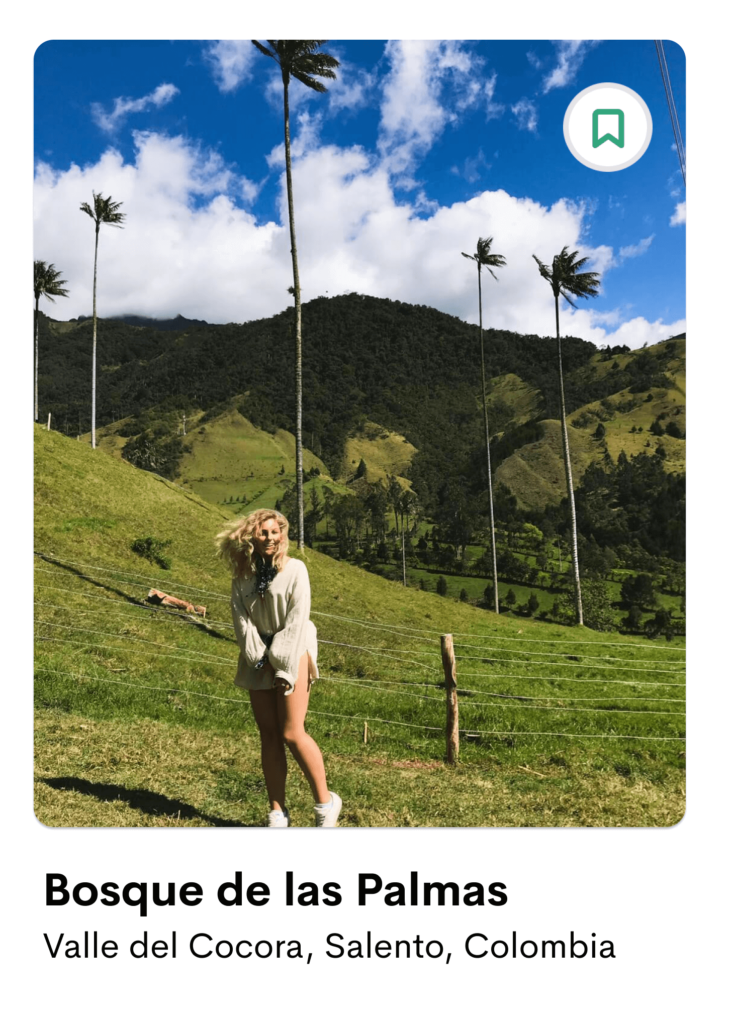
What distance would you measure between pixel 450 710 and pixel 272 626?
206 centimetres

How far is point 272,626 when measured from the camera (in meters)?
2.71

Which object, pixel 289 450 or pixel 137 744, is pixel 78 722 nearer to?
pixel 137 744

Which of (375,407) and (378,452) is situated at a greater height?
(375,407)

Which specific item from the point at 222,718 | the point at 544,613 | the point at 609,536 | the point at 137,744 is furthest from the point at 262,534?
the point at 609,536

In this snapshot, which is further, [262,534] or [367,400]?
[367,400]

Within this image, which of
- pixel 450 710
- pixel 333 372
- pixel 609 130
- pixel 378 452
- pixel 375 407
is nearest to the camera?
pixel 609 130

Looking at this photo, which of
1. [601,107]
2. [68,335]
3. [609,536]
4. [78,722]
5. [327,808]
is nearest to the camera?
[327,808]

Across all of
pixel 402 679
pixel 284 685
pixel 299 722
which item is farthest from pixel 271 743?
pixel 402 679

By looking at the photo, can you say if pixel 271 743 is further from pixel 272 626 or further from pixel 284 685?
pixel 272 626

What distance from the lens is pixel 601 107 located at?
11.9 feet

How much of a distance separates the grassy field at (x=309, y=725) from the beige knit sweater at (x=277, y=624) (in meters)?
1.08

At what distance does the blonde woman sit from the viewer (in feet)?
8.72

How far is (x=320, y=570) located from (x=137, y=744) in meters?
6.82

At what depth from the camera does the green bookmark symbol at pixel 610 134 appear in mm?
3599
